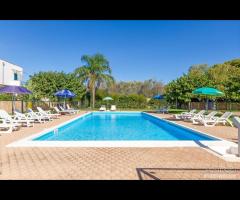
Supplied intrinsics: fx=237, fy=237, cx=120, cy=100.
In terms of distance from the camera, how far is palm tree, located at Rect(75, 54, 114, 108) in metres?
32.4

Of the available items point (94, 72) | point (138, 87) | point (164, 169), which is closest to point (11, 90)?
point (164, 169)

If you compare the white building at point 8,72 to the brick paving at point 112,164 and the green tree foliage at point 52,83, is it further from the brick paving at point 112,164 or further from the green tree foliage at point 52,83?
the brick paving at point 112,164

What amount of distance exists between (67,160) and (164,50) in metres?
28.9

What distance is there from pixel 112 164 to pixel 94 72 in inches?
1106

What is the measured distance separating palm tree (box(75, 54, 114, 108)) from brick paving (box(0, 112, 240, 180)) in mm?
25863

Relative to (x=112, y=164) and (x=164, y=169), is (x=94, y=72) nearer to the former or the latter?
(x=112, y=164)

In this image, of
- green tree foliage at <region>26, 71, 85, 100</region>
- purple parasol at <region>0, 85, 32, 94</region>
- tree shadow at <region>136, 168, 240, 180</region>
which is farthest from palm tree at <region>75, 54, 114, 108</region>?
tree shadow at <region>136, 168, 240, 180</region>

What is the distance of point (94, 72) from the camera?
3269 cm

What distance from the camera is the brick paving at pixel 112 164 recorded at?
4.52 metres

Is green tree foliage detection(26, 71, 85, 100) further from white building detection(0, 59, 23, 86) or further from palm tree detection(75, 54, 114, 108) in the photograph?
white building detection(0, 59, 23, 86)

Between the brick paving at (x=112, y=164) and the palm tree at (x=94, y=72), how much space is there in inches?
1018

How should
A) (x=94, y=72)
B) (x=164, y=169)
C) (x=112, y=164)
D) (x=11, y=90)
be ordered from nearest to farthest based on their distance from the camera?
(x=164, y=169), (x=112, y=164), (x=11, y=90), (x=94, y=72)

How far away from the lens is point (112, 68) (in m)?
33.6
